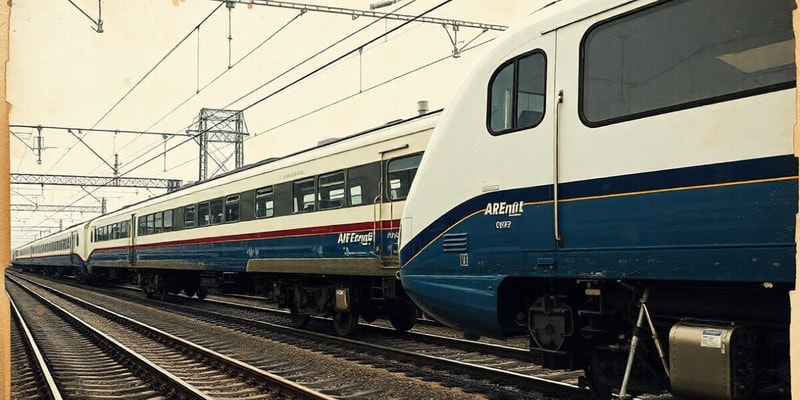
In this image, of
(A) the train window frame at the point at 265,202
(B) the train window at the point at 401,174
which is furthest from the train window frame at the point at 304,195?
(B) the train window at the point at 401,174

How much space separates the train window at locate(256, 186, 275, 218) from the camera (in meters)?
13.3

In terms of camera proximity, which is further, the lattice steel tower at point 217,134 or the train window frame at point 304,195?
the lattice steel tower at point 217,134

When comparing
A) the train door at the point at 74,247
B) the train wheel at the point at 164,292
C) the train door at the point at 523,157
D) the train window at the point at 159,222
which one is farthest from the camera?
the train door at the point at 74,247

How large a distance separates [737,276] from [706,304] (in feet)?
2.21

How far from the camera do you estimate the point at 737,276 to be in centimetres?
375

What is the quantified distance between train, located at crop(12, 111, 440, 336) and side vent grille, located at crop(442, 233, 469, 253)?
3.51 m

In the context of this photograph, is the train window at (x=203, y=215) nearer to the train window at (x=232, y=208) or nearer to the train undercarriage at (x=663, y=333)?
the train window at (x=232, y=208)

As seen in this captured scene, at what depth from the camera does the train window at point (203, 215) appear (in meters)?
16.7

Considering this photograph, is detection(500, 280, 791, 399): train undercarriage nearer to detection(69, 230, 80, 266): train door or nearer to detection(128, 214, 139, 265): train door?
detection(128, 214, 139, 265): train door

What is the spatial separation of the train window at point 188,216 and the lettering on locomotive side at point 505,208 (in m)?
13.7

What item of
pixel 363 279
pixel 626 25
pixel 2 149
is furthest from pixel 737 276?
pixel 363 279

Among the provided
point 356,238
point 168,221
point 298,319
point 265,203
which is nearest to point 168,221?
point 168,221

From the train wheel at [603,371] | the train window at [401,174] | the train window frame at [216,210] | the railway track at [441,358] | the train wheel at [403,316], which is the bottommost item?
the railway track at [441,358]

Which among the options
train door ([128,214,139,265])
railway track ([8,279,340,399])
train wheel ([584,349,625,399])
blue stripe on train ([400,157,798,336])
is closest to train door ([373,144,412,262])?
railway track ([8,279,340,399])
